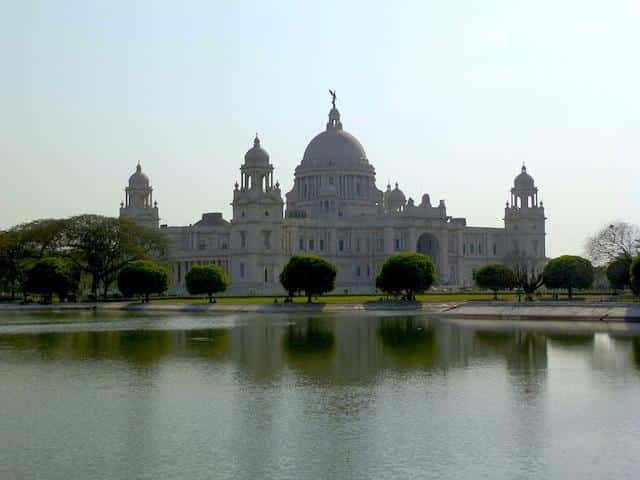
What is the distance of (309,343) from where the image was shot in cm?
4672

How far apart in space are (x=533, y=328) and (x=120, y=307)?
42.1m

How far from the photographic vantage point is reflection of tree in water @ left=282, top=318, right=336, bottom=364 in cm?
4059

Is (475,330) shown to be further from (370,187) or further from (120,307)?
(370,187)

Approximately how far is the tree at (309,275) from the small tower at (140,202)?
56.7 metres

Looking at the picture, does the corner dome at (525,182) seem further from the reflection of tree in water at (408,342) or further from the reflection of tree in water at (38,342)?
the reflection of tree in water at (38,342)

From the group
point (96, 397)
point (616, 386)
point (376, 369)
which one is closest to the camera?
point (96, 397)

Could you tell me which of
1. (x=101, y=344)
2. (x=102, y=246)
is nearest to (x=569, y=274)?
(x=102, y=246)

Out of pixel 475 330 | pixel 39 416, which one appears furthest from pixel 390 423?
pixel 475 330

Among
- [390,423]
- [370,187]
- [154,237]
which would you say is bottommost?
[390,423]

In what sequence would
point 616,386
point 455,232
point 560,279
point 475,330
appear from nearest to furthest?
point 616,386 < point 475,330 < point 560,279 < point 455,232

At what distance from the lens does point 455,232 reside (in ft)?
470

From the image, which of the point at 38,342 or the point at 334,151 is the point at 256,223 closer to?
the point at 334,151

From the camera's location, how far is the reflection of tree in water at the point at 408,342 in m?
39.0

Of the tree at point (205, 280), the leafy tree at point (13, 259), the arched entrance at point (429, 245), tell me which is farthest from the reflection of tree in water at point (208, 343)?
the arched entrance at point (429, 245)
